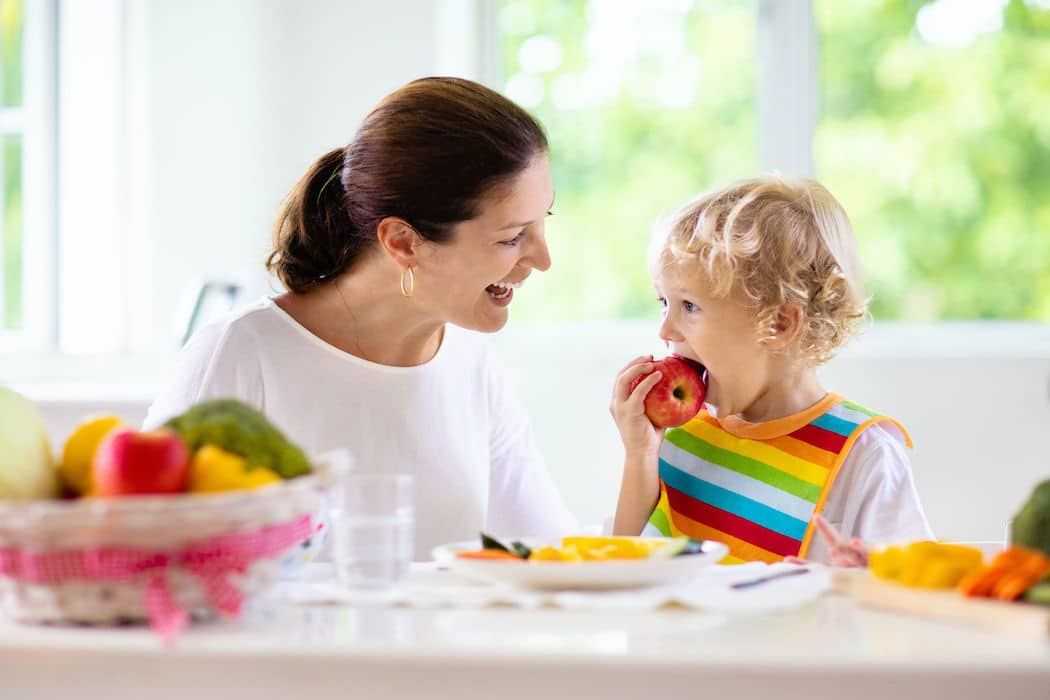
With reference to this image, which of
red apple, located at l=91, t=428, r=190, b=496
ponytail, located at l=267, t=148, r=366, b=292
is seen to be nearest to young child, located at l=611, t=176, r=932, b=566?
ponytail, located at l=267, t=148, r=366, b=292

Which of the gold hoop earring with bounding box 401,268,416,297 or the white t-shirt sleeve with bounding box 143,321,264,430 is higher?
the gold hoop earring with bounding box 401,268,416,297

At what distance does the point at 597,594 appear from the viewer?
108 cm

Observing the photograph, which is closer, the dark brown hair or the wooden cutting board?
the wooden cutting board

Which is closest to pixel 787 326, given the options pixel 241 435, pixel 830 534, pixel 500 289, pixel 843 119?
pixel 500 289

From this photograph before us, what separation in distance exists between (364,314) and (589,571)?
938 mm

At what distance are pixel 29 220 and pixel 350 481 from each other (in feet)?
7.63

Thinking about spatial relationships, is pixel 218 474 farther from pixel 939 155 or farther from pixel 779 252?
pixel 939 155

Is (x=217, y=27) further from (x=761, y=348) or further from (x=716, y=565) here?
(x=716, y=565)

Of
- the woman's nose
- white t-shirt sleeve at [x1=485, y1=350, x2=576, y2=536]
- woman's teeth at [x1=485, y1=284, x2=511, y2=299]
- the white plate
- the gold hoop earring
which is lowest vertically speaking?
white t-shirt sleeve at [x1=485, y1=350, x2=576, y2=536]

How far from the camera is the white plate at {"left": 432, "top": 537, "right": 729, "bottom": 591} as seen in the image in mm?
1074

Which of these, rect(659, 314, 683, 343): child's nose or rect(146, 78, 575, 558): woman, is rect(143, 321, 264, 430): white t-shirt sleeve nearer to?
rect(146, 78, 575, 558): woman

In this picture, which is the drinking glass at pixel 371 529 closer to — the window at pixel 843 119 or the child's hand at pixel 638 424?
the child's hand at pixel 638 424

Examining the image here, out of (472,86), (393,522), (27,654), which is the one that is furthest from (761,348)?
(27,654)

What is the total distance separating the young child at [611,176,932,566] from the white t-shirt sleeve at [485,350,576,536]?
19 centimetres
